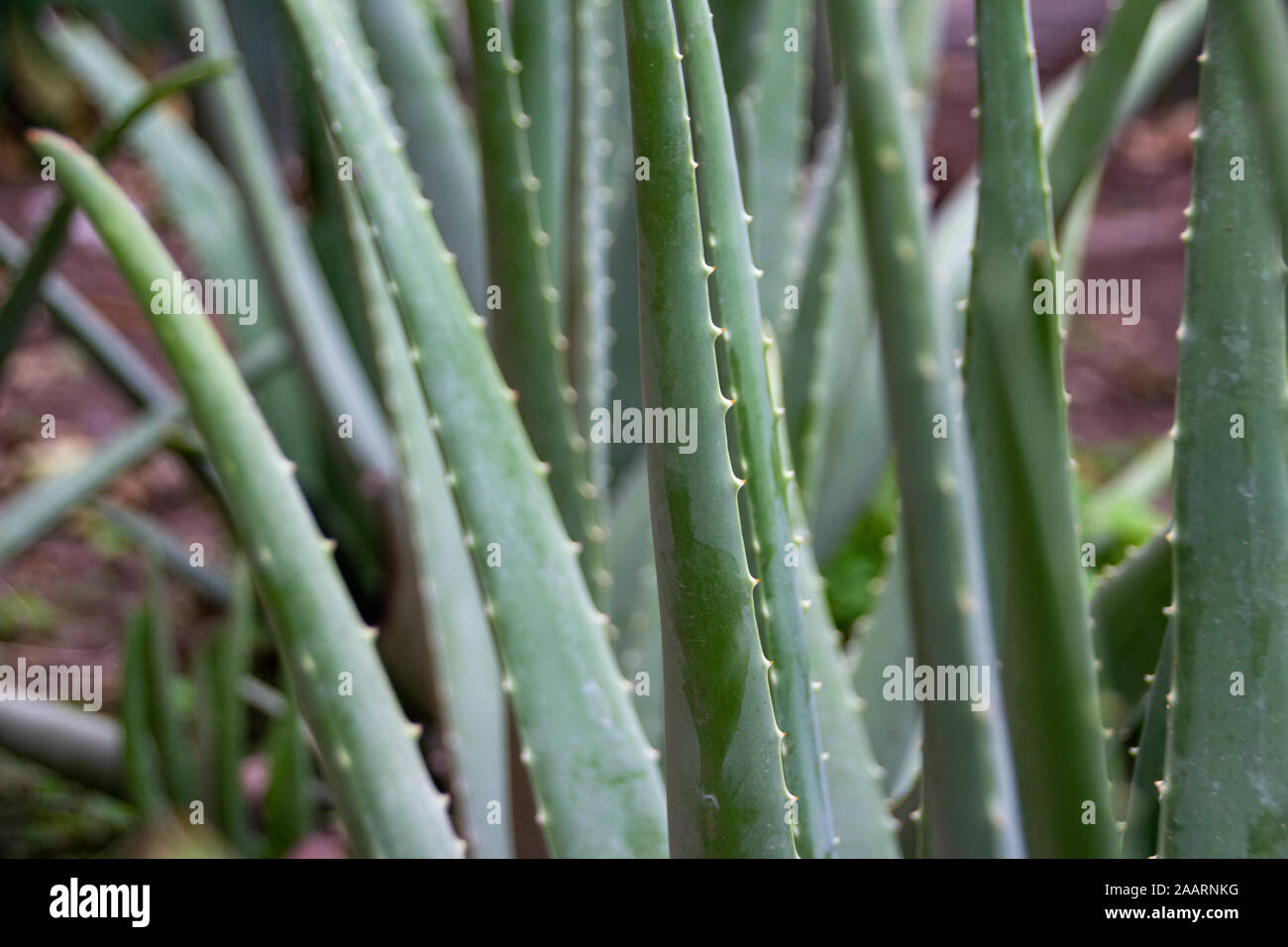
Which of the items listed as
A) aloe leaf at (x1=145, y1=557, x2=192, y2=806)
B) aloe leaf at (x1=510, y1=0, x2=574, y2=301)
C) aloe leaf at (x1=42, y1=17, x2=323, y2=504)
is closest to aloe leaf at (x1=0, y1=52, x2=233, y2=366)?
aloe leaf at (x1=510, y1=0, x2=574, y2=301)

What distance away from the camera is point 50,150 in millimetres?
340

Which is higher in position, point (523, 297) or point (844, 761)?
point (523, 297)

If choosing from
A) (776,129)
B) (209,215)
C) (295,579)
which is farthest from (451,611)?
(209,215)

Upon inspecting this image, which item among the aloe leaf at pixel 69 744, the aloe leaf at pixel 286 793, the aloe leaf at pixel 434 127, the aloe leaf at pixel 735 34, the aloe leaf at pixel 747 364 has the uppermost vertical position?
the aloe leaf at pixel 434 127

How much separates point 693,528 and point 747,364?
5 cm

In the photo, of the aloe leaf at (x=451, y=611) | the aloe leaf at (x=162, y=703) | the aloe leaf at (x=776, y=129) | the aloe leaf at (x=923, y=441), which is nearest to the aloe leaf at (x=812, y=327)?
the aloe leaf at (x=776, y=129)

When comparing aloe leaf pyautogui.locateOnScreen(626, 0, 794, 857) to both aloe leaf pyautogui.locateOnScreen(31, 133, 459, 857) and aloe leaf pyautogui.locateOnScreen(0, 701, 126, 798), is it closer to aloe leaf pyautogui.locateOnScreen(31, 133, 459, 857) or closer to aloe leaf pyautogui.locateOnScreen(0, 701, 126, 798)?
aloe leaf pyautogui.locateOnScreen(31, 133, 459, 857)

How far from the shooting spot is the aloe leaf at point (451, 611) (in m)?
0.48

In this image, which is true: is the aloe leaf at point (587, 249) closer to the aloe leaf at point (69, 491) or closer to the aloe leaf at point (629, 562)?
the aloe leaf at point (629, 562)

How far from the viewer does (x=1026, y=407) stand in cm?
31

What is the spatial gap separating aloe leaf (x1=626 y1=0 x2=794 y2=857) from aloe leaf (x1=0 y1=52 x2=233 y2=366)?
255 mm

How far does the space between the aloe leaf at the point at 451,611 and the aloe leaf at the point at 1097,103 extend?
0.29 m

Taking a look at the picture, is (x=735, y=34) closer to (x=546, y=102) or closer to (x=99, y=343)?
(x=546, y=102)
